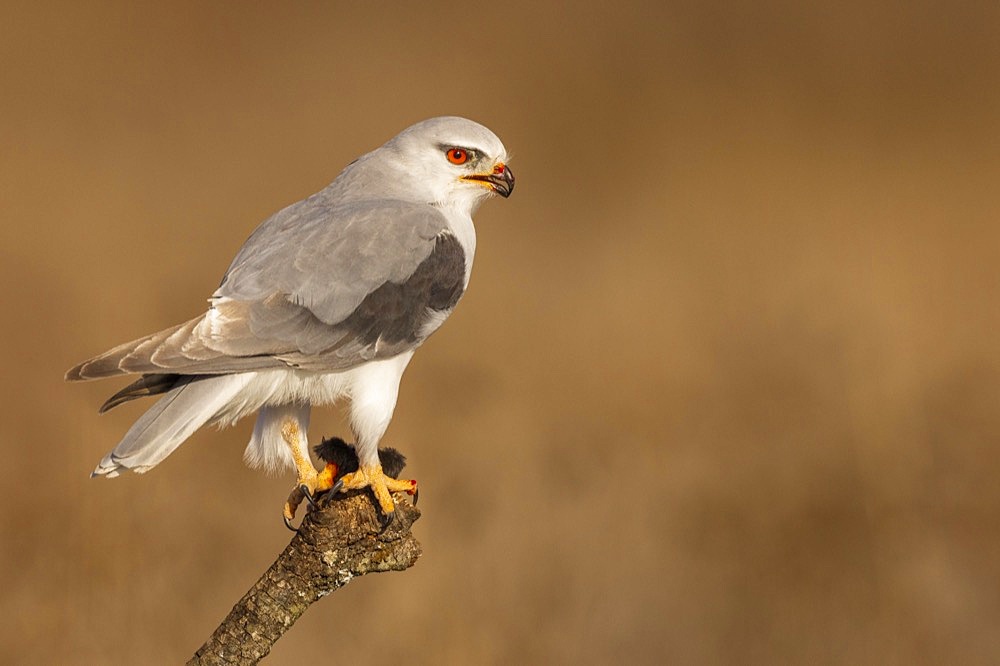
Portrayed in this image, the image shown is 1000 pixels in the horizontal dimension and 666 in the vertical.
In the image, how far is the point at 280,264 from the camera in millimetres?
2885

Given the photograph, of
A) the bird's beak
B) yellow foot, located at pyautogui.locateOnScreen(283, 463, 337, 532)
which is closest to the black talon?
yellow foot, located at pyautogui.locateOnScreen(283, 463, 337, 532)

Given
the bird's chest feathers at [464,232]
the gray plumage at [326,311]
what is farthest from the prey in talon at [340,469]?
the bird's chest feathers at [464,232]

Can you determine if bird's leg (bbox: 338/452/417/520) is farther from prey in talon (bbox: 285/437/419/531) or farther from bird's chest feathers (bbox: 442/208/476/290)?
bird's chest feathers (bbox: 442/208/476/290)

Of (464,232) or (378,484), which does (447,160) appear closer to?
(464,232)

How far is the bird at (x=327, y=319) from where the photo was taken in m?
2.64

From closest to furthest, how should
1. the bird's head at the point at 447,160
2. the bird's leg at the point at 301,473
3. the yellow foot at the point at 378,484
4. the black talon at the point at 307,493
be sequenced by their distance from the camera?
the yellow foot at the point at 378,484, the black talon at the point at 307,493, the bird's leg at the point at 301,473, the bird's head at the point at 447,160

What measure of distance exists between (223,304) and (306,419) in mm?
619

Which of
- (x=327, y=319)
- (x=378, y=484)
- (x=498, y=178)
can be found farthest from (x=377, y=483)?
(x=498, y=178)

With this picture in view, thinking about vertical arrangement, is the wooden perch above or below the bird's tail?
below

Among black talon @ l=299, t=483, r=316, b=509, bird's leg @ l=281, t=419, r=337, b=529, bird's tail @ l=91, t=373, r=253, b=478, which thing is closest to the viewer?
bird's tail @ l=91, t=373, r=253, b=478

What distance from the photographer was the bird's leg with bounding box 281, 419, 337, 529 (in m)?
3.14

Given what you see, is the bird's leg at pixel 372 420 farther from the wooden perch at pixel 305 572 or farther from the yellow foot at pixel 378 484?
the wooden perch at pixel 305 572

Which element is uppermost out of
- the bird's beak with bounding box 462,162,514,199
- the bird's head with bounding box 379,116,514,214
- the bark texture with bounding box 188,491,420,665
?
the bird's head with bounding box 379,116,514,214

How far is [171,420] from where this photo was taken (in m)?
2.63
